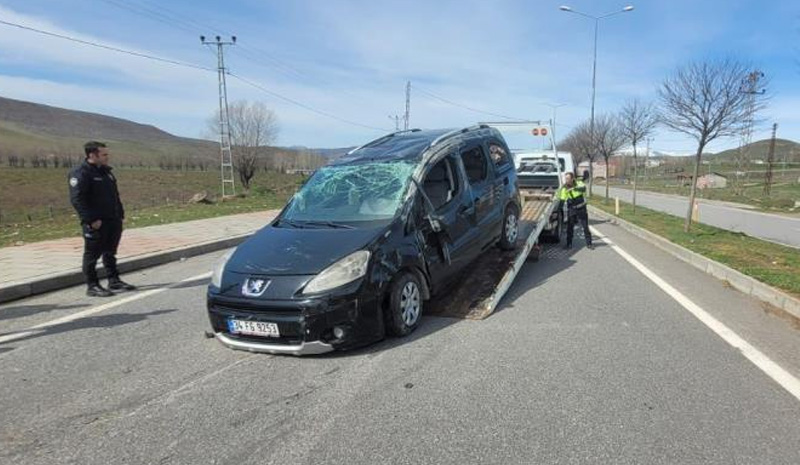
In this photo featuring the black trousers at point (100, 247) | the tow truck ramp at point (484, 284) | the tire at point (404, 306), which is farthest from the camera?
the black trousers at point (100, 247)

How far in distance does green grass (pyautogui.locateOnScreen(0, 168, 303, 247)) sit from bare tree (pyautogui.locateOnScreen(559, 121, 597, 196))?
19843 millimetres

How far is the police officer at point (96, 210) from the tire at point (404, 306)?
4275 millimetres

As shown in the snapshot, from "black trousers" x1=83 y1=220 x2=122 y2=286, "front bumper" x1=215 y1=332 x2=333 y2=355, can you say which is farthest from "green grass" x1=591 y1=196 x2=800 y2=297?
"black trousers" x1=83 y1=220 x2=122 y2=286

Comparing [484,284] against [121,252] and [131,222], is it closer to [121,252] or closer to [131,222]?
[121,252]

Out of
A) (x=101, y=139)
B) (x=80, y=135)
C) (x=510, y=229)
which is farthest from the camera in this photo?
(x=101, y=139)

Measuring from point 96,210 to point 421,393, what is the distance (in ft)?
17.3

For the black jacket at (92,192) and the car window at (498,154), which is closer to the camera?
the black jacket at (92,192)

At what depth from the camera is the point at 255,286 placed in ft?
15.4

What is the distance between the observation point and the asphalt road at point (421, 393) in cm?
323

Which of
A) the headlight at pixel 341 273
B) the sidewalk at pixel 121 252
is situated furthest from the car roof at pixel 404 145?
the sidewalk at pixel 121 252

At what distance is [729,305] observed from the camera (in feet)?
22.0

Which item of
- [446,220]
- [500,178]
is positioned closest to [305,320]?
[446,220]

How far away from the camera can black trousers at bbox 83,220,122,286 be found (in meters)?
7.14

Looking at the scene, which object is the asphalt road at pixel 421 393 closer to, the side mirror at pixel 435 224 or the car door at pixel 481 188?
the side mirror at pixel 435 224
